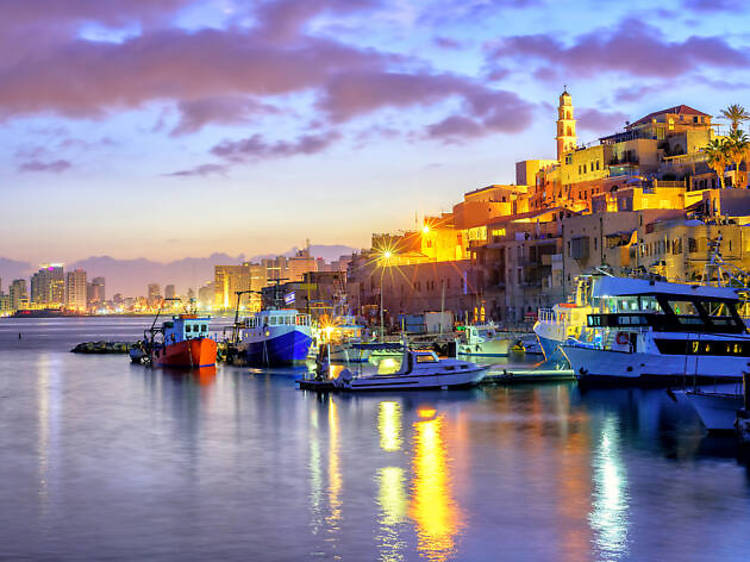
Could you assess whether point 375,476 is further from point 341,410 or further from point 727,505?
point 341,410

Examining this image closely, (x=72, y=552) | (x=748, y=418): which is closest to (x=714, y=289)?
(x=748, y=418)

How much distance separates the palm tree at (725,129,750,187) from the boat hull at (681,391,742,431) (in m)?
70.1

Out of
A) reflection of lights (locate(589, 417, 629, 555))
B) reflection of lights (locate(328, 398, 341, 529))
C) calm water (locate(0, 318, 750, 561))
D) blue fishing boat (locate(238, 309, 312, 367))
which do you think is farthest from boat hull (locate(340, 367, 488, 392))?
blue fishing boat (locate(238, 309, 312, 367))

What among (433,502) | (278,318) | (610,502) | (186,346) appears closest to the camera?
(610,502)

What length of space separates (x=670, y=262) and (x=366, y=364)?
28588 mm

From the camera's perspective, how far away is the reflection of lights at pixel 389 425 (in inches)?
1451

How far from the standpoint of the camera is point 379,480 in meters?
29.6

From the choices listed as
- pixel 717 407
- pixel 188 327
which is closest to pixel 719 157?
pixel 188 327

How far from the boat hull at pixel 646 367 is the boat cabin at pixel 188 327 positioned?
127 feet

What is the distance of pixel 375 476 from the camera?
30.4 metres

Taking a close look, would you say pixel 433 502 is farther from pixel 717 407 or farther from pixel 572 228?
pixel 572 228

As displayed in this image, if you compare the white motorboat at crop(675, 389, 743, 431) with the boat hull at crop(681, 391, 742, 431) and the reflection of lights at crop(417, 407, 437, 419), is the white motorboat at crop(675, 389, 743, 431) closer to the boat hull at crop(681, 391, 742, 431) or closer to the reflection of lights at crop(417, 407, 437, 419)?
the boat hull at crop(681, 391, 742, 431)

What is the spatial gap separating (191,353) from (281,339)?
28.3 feet

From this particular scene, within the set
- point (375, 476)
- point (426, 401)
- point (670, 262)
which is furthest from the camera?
point (670, 262)
